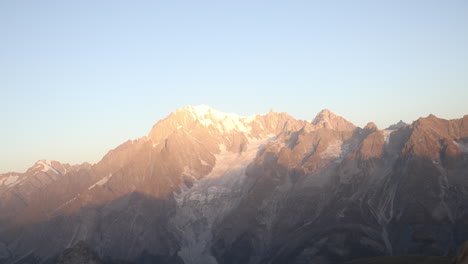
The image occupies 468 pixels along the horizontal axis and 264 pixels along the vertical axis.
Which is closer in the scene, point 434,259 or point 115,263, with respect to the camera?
point 434,259

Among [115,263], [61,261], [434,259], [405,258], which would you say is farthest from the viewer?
[115,263]

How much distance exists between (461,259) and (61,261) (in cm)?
13538

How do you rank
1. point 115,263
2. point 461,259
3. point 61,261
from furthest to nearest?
point 115,263 → point 61,261 → point 461,259

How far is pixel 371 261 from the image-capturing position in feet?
398

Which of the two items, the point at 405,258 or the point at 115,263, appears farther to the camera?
the point at 115,263

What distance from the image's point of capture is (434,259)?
98438 mm

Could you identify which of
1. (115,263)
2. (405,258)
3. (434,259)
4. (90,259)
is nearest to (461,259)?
(434,259)

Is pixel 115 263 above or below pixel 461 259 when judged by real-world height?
above

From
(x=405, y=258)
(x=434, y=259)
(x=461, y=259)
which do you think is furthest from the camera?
(x=405, y=258)

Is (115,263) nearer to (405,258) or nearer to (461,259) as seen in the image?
(405,258)

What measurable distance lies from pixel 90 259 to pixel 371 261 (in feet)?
281

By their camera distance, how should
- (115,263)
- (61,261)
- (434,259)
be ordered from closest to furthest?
1. (434,259)
2. (61,261)
3. (115,263)

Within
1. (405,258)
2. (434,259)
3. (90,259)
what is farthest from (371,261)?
(90,259)

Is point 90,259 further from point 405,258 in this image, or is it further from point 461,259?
point 461,259
